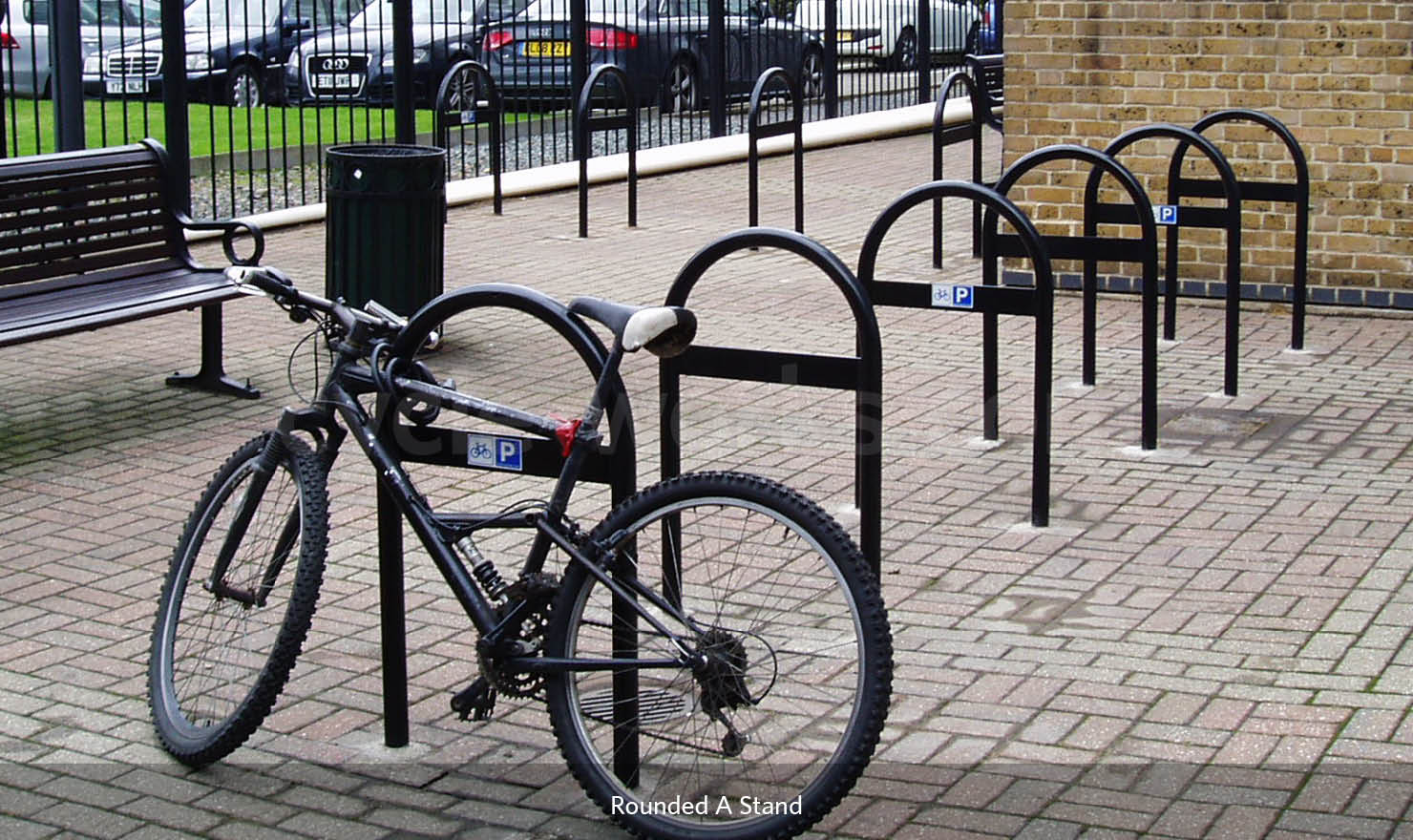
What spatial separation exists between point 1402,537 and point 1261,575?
2.18 feet

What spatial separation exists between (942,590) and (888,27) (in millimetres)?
16970

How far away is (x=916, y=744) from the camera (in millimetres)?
4723

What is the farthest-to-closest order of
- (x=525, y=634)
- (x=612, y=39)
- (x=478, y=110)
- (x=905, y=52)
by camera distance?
(x=905, y=52)
(x=612, y=39)
(x=478, y=110)
(x=525, y=634)

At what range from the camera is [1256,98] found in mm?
10258

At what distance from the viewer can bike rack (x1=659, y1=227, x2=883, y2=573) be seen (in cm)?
538

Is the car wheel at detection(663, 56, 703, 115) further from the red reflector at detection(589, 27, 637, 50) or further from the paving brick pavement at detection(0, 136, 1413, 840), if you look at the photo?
the paving brick pavement at detection(0, 136, 1413, 840)

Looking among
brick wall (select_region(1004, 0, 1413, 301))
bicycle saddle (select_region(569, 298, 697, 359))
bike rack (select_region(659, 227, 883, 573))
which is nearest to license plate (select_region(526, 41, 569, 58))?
brick wall (select_region(1004, 0, 1413, 301))

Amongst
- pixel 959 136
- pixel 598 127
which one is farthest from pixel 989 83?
pixel 598 127

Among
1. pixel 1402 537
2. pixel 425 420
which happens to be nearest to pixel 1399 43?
pixel 1402 537

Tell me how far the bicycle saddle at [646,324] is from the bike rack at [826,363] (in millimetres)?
910

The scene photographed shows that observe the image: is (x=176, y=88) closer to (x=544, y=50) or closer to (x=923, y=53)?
(x=544, y=50)

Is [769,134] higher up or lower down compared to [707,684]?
higher up

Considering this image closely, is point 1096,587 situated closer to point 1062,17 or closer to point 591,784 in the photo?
point 591,784

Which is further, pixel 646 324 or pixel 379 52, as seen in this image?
pixel 379 52
